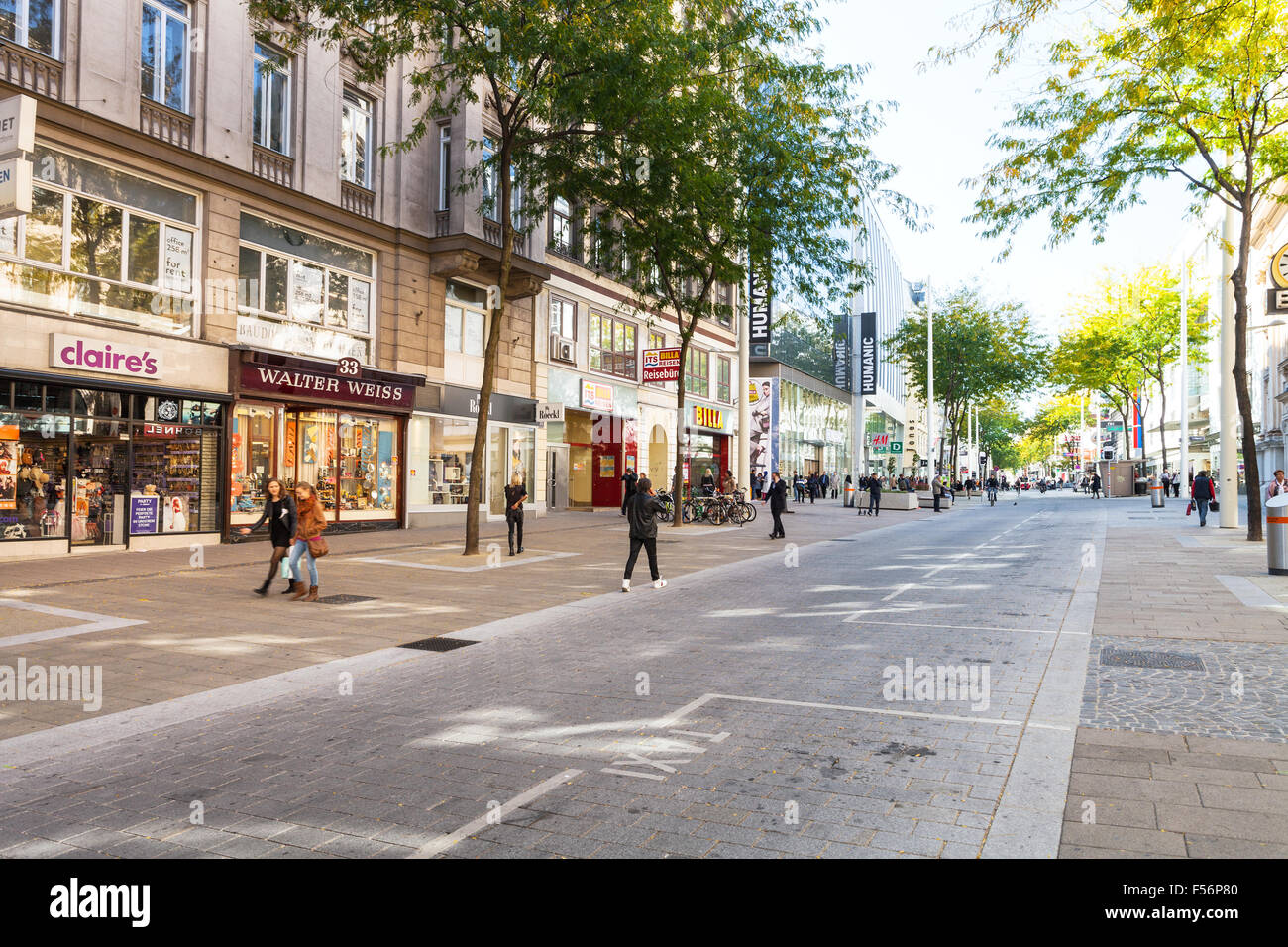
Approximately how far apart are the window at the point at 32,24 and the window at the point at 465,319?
10.7m

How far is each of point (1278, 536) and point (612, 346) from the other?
23133 mm

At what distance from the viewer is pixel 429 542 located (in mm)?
19328

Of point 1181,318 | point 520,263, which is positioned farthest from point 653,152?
point 1181,318

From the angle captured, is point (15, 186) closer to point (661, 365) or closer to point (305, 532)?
point (305, 532)

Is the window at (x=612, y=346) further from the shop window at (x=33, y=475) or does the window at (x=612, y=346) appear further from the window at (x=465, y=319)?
the shop window at (x=33, y=475)

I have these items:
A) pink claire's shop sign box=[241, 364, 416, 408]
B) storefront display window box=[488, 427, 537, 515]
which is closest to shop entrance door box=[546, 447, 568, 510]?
storefront display window box=[488, 427, 537, 515]

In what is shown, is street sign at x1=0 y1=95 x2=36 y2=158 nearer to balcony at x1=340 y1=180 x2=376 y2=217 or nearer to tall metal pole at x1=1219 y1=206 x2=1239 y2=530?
balcony at x1=340 y1=180 x2=376 y2=217

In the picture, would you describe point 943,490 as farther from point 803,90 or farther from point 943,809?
point 943,809

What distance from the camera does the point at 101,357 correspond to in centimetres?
1536

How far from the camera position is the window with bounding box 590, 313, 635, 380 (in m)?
31.8

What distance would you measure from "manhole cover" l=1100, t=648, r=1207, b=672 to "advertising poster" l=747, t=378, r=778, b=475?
39.2m

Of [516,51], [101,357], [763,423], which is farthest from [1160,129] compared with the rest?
[763,423]
